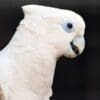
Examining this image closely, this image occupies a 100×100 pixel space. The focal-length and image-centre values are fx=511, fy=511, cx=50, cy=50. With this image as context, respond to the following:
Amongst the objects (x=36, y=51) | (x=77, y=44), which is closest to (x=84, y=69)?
(x=77, y=44)

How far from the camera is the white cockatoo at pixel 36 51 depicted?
4.62 ft

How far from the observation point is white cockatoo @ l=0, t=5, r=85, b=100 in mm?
1408

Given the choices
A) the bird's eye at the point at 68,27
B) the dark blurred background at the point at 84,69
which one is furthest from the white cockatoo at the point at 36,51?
the dark blurred background at the point at 84,69

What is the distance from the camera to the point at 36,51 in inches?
56.2

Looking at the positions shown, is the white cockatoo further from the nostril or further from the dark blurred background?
the dark blurred background

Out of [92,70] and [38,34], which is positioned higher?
[38,34]

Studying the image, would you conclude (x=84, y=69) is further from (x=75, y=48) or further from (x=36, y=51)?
(x=36, y=51)

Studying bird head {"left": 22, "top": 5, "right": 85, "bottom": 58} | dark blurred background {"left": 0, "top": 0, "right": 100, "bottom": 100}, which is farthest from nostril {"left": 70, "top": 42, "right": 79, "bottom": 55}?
dark blurred background {"left": 0, "top": 0, "right": 100, "bottom": 100}

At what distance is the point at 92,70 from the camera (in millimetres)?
3162

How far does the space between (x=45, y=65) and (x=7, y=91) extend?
14cm

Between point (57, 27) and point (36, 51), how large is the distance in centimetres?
10

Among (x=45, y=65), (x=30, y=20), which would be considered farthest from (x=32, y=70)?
(x=30, y=20)

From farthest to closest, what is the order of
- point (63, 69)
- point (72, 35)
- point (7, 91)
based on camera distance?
point (63, 69), point (72, 35), point (7, 91)

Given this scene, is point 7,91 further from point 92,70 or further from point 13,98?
point 92,70
